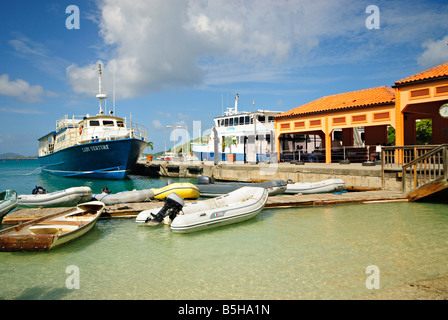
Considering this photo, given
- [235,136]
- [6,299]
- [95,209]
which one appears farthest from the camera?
[235,136]

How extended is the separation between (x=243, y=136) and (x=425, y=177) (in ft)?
71.0

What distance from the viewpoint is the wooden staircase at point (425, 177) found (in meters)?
10.3

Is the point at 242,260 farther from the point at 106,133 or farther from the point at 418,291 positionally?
the point at 106,133

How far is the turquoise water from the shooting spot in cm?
491

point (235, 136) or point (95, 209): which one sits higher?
point (235, 136)

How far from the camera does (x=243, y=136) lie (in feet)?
104

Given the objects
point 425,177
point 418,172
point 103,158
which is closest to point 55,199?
point 425,177

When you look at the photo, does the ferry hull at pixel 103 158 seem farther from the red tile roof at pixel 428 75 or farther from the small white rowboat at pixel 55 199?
the red tile roof at pixel 428 75

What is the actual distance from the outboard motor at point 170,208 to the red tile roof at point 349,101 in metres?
14.0

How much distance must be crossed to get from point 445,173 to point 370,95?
34.9 ft
